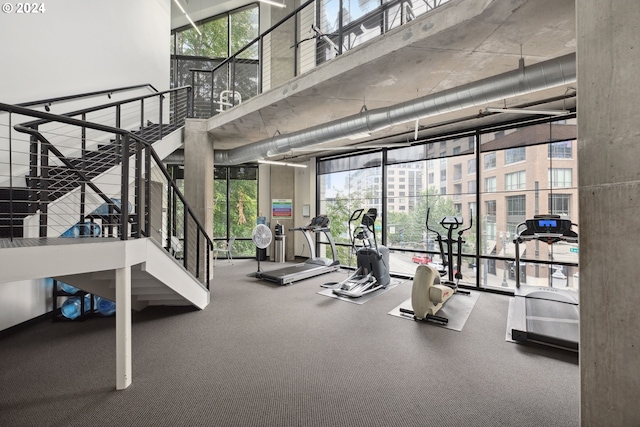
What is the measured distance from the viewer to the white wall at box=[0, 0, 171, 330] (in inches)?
153

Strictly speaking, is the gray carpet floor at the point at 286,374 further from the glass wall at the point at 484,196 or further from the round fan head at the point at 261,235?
the round fan head at the point at 261,235

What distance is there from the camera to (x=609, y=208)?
1771 mm

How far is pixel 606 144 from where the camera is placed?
1.77 m

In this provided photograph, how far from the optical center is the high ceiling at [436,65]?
9.28 feet

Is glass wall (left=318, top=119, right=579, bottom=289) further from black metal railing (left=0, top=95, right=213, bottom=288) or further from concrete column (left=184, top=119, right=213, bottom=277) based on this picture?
black metal railing (left=0, top=95, right=213, bottom=288)

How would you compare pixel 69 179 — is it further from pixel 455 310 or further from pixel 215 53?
pixel 215 53

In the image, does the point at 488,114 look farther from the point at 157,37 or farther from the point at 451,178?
the point at 157,37

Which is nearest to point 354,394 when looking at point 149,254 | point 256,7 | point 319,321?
point 319,321

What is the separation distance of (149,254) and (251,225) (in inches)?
257

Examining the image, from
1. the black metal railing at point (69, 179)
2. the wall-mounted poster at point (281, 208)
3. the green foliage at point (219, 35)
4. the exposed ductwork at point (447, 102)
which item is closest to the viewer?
the black metal railing at point (69, 179)

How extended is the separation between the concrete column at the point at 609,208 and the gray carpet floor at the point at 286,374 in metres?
0.74

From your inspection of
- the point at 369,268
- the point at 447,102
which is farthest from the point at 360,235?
the point at 447,102

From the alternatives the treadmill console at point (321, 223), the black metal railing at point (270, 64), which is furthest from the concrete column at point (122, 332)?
the black metal railing at point (270, 64)

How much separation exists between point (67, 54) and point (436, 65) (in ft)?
18.9
